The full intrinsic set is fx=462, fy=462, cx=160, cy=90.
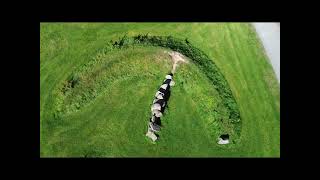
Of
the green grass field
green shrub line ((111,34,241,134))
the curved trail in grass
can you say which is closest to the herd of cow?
the green grass field

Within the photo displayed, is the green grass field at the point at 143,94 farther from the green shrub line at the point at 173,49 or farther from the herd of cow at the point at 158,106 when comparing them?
the herd of cow at the point at 158,106

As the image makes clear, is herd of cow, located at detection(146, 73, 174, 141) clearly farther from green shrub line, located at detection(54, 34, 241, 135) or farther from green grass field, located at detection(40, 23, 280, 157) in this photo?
green shrub line, located at detection(54, 34, 241, 135)

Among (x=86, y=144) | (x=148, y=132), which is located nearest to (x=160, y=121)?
(x=148, y=132)

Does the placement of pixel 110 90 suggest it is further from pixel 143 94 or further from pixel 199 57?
pixel 199 57

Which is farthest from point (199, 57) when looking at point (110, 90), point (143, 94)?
point (110, 90)

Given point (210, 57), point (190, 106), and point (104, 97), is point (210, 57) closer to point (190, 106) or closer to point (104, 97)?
point (190, 106)

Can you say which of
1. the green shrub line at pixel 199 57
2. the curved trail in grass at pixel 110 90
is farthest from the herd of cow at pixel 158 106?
the green shrub line at pixel 199 57
